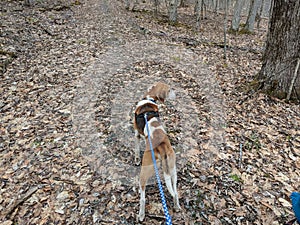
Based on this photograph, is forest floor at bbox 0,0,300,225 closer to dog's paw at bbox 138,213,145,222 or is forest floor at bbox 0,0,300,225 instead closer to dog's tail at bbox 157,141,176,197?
dog's paw at bbox 138,213,145,222

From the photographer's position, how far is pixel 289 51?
595cm

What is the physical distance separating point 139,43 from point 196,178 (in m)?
8.66

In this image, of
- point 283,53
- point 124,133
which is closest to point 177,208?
point 124,133

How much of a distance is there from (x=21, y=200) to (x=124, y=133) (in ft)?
8.28

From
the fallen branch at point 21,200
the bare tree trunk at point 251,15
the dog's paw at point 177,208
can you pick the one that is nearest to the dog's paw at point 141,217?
the dog's paw at point 177,208

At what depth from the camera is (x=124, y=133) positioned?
5426mm

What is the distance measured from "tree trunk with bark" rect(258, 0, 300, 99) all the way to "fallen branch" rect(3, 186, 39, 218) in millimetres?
6503

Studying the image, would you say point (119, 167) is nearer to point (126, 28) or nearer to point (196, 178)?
point (196, 178)

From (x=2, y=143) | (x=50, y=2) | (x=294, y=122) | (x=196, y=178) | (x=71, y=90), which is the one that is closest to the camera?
(x=196, y=178)

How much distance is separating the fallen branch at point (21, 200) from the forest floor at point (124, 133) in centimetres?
2

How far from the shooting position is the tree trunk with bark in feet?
18.9

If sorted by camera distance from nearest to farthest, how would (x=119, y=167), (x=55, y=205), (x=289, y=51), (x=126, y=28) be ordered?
(x=55, y=205)
(x=119, y=167)
(x=289, y=51)
(x=126, y=28)

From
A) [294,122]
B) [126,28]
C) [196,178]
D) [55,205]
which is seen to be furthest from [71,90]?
[126,28]

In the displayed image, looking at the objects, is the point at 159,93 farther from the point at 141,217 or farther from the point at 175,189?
the point at 141,217
